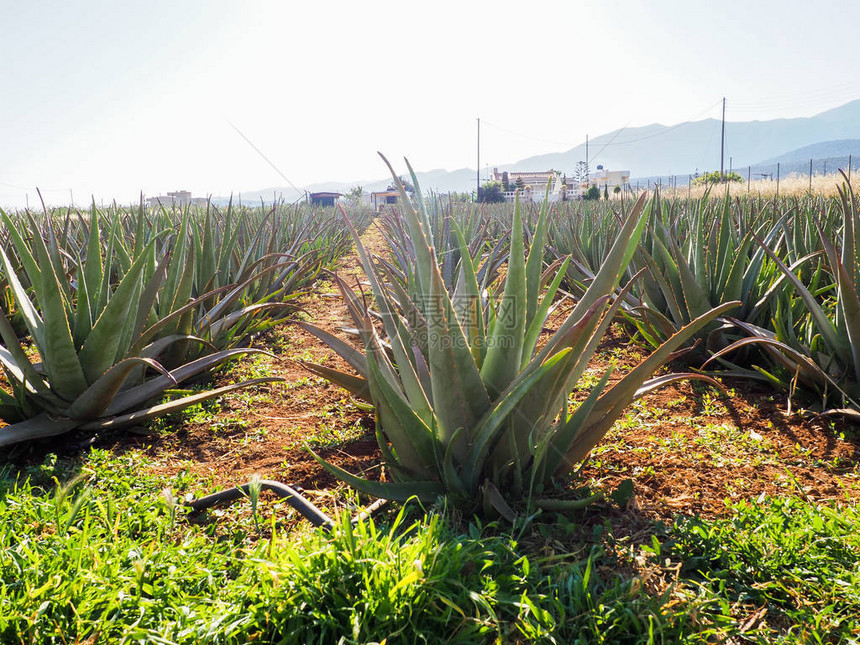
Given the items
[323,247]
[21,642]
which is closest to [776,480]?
[21,642]

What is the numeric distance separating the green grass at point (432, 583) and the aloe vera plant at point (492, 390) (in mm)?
141

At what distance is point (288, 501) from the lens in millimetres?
1563

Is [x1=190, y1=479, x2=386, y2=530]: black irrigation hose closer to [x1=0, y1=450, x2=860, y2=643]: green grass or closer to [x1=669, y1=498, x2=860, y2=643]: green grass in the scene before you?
[x1=0, y1=450, x2=860, y2=643]: green grass

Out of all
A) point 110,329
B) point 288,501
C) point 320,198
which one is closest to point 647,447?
point 288,501

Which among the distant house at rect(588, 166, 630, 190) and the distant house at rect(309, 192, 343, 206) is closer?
the distant house at rect(309, 192, 343, 206)

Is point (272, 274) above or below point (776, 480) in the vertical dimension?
above

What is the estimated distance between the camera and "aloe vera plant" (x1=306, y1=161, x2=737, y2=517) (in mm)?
1345

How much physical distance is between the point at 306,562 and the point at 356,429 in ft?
3.54

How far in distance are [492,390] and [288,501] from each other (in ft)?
2.32

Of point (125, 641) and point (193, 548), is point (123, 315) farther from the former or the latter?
point (125, 641)

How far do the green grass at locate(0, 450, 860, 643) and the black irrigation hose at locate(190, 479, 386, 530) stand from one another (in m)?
0.07

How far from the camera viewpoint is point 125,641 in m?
0.98

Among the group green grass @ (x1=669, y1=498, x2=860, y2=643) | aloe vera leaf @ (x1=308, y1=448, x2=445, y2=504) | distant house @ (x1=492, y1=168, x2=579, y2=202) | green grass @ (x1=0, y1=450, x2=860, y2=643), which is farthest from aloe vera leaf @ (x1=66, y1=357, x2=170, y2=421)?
green grass @ (x1=669, y1=498, x2=860, y2=643)

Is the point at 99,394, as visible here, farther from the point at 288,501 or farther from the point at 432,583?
the point at 432,583
